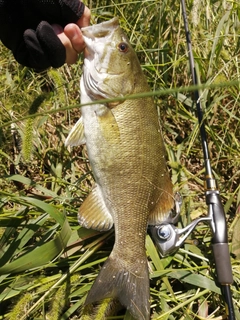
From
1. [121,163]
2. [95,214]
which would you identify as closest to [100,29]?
[121,163]

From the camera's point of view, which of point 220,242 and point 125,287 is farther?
point 220,242

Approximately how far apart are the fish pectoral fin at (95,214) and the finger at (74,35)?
72 cm

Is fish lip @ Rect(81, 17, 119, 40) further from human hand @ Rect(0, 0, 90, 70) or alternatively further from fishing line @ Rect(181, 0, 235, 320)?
fishing line @ Rect(181, 0, 235, 320)

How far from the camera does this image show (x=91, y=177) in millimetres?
2697

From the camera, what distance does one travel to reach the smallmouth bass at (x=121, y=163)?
205 centimetres

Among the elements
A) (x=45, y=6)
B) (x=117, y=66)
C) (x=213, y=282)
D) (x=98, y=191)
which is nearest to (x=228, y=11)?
(x=117, y=66)

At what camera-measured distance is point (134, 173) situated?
2098 mm

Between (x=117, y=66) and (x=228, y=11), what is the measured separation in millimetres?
1021

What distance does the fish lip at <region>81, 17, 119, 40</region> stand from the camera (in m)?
2.02

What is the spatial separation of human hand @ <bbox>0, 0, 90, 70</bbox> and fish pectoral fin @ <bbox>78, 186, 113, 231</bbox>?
70 centimetres

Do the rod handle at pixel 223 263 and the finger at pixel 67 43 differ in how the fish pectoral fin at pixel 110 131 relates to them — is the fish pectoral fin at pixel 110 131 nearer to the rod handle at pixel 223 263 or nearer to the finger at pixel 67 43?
the finger at pixel 67 43

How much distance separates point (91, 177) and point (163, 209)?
26.7 inches

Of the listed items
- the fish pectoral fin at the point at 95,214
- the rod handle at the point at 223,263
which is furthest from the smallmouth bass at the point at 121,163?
the rod handle at the point at 223,263

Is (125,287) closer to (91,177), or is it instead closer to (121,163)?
(121,163)
